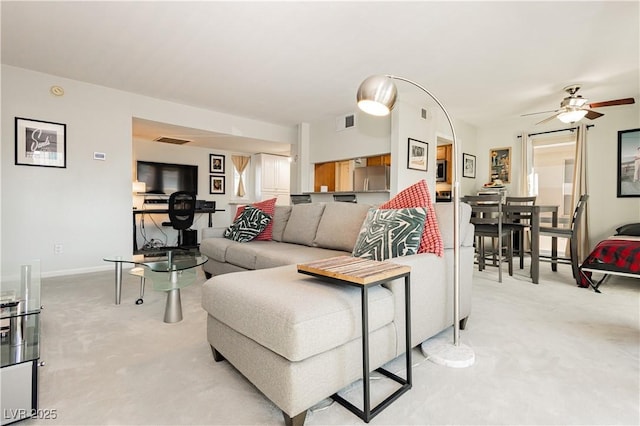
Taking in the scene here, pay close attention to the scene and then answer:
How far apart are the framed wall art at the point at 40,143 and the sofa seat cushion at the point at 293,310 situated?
Result: 3.57 m

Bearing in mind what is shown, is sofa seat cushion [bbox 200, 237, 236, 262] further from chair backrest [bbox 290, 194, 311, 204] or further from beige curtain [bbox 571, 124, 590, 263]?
beige curtain [bbox 571, 124, 590, 263]

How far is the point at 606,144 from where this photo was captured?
475cm

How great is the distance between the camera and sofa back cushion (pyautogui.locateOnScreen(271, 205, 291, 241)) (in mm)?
3367

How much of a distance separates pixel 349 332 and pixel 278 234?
221 cm

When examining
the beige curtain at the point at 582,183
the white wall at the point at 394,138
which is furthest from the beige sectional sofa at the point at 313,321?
the beige curtain at the point at 582,183

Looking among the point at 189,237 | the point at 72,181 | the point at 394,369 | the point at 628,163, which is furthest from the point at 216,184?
the point at 628,163

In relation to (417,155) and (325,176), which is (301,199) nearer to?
(325,176)

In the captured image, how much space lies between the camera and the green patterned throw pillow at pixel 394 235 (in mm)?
1822

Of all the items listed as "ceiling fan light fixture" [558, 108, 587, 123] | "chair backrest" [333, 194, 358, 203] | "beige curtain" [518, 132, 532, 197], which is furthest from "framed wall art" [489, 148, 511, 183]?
"chair backrest" [333, 194, 358, 203]

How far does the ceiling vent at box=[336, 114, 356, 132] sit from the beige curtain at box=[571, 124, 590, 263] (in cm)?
359

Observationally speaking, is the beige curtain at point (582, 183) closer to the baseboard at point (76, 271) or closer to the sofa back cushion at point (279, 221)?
the sofa back cushion at point (279, 221)

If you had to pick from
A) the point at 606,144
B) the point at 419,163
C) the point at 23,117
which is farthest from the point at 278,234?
the point at 606,144

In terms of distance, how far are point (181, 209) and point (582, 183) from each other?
6.29 m

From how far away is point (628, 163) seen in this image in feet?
14.9
